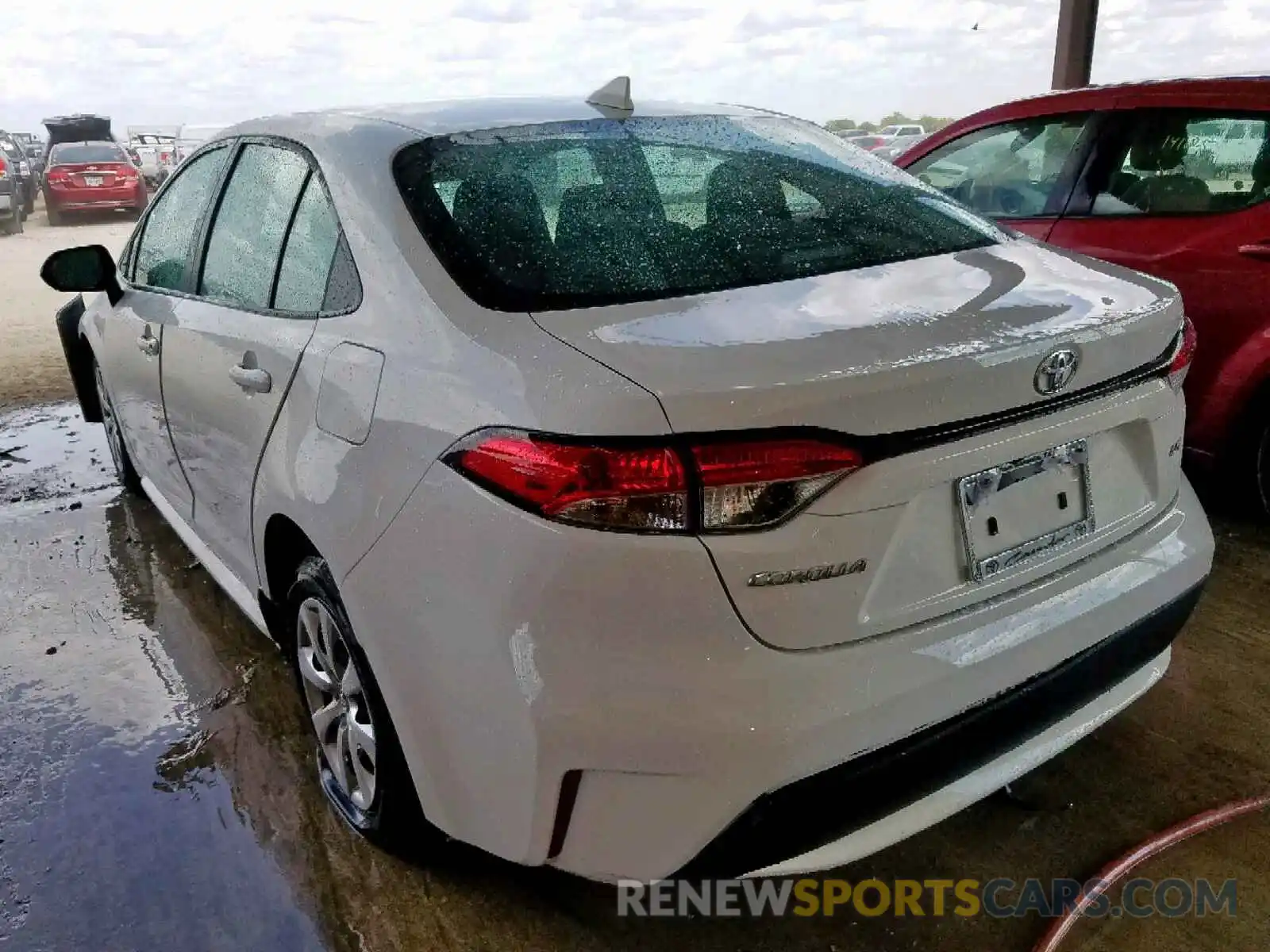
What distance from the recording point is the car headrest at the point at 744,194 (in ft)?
6.93

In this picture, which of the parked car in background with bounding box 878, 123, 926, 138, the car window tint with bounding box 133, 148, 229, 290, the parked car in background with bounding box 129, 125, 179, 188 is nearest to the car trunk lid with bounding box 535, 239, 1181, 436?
the car window tint with bounding box 133, 148, 229, 290

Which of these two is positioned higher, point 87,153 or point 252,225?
point 252,225

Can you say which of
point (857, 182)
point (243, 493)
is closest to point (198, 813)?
point (243, 493)

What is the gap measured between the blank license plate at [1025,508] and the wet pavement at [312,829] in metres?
0.75

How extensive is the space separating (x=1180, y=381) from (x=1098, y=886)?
0.95 metres

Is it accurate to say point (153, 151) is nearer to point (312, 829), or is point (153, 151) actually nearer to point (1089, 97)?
point (1089, 97)

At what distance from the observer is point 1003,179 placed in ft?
13.9

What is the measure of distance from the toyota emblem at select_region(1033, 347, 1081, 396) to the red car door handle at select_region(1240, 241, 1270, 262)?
217 cm

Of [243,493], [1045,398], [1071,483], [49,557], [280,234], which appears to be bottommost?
[49,557]

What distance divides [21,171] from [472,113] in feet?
63.0

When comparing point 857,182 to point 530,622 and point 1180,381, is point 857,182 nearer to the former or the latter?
point 1180,381

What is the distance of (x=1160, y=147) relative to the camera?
148 inches

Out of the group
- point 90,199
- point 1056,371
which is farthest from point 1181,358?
point 90,199

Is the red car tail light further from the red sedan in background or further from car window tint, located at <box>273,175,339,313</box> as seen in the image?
the red sedan in background
